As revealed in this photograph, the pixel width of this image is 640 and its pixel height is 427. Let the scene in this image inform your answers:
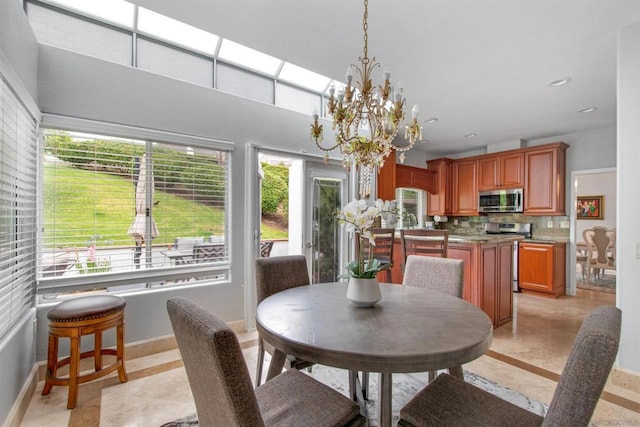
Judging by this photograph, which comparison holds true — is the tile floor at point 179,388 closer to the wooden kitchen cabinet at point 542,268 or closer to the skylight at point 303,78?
the wooden kitchen cabinet at point 542,268

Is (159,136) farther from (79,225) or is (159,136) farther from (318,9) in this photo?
(318,9)

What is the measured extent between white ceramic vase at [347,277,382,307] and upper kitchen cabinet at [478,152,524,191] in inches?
189

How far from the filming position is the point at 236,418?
0.79 metres

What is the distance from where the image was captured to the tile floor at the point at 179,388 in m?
1.86

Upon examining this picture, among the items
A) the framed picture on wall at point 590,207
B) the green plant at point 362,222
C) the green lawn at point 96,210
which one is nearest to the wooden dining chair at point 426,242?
the green plant at point 362,222

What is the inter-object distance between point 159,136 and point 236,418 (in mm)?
2628

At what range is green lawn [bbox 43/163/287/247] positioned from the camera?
2344 millimetres

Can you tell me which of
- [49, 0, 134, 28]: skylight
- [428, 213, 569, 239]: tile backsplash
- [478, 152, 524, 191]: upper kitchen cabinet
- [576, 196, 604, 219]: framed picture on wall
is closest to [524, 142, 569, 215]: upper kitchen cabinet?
[478, 152, 524, 191]: upper kitchen cabinet

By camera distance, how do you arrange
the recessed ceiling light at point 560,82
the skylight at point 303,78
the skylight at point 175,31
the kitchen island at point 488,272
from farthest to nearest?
the skylight at point 303,78, the kitchen island at point 488,272, the recessed ceiling light at point 560,82, the skylight at point 175,31

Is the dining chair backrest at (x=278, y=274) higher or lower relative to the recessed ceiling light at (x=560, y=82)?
Result: lower

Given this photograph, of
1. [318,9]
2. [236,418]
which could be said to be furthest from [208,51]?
[236,418]

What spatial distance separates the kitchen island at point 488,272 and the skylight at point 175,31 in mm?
3251

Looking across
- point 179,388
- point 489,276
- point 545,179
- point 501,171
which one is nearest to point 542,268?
point 545,179

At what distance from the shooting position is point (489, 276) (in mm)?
3236
